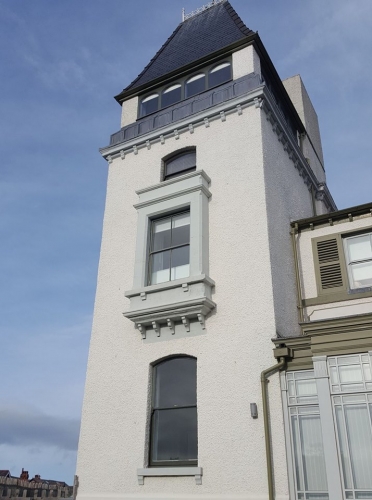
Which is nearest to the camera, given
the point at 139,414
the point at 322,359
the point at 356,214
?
the point at 322,359

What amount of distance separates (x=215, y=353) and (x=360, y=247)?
495cm

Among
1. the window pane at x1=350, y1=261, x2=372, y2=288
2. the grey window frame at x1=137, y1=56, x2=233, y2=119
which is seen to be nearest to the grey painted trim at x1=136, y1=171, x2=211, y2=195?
the grey window frame at x1=137, y1=56, x2=233, y2=119

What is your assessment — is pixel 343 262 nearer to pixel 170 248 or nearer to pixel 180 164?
pixel 170 248

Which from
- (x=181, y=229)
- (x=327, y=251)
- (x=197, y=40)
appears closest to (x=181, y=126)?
(x=181, y=229)

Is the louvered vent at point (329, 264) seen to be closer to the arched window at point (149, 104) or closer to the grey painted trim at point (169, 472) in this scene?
the grey painted trim at point (169, 472)

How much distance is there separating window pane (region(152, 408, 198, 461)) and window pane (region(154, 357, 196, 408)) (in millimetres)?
205

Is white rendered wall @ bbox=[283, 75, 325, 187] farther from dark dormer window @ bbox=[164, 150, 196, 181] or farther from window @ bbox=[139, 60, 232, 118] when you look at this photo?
dark dormer window @ bbox=[164, 150, 196, 181]

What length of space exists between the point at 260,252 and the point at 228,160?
3216 mm

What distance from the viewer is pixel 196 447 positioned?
1066 cm

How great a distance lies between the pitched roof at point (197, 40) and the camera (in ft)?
54.9

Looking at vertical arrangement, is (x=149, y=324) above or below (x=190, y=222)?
below

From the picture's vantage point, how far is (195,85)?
52.8ft

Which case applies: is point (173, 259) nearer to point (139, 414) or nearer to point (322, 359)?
point (139, 414)

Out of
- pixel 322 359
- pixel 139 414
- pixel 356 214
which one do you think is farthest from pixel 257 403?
pixel 356 214
